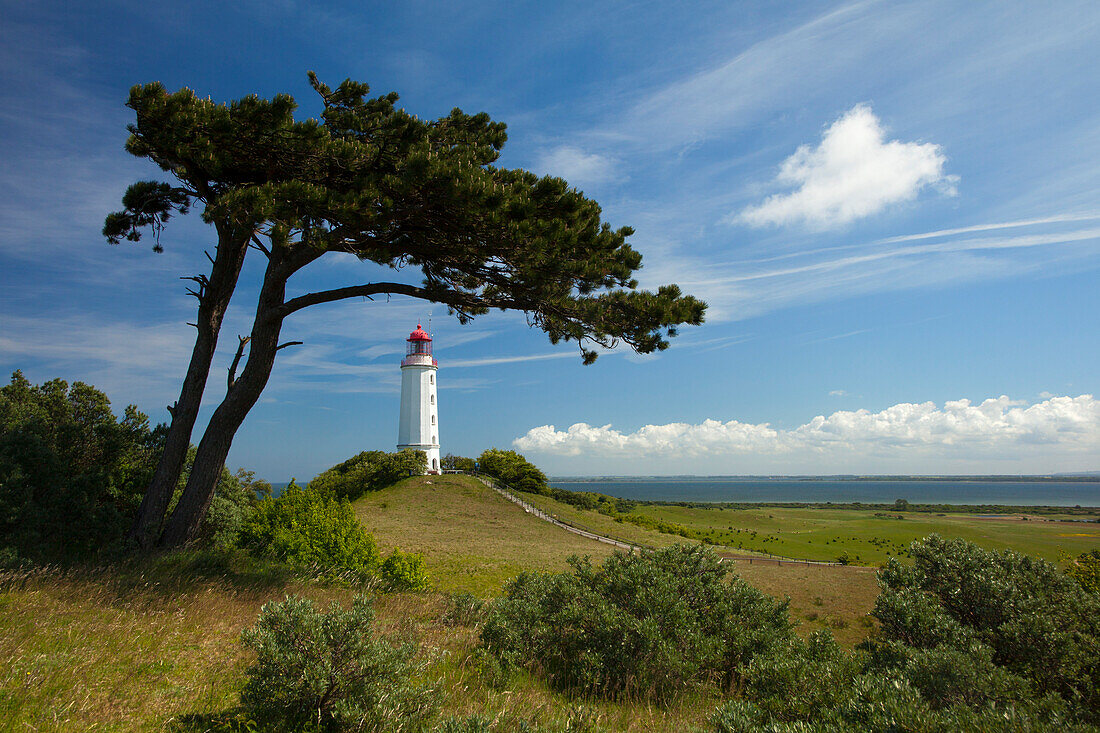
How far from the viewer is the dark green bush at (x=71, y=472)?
7.79m

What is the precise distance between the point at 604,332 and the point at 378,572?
390 inches

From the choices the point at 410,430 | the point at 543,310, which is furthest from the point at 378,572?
the point at 410,430

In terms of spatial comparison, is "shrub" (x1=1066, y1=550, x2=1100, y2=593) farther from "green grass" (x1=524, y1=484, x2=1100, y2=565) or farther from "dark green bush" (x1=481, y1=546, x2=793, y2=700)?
"green grass" (x1=524, y1=484, x2=1100, y2=565)

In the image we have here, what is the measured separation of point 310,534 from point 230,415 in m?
5.89

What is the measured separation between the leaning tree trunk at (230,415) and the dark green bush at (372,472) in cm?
3361

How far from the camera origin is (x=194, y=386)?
364 inches

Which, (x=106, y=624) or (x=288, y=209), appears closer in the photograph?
(x=106, y=624)

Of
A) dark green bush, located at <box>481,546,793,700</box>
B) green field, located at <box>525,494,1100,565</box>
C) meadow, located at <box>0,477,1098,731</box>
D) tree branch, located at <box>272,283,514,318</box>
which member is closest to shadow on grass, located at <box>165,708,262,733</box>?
meadow, located at <box>0,477,1098,731</box>

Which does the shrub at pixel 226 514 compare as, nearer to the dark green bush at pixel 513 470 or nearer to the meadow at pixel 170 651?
Result: the meadow at pixel 170 651

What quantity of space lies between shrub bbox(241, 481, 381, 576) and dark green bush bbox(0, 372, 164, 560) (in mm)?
3242

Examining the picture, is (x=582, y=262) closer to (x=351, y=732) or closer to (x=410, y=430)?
(x=351, y=732)

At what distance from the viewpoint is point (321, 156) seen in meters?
8.07

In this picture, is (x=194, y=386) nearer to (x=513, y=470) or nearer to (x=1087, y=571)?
(x=1087, y=571)

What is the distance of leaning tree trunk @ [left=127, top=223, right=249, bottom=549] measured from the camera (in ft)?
28.5
